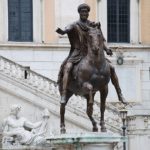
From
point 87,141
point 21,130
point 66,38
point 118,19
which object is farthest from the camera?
point 118,19

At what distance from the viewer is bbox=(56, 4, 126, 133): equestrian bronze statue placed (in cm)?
1906

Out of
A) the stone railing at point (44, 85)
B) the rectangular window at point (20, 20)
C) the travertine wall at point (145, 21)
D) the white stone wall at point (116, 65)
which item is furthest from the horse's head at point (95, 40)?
the travertine wall at point (145, 21)

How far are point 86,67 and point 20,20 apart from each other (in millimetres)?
23727

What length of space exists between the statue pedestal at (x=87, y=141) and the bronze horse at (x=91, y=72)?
641mm

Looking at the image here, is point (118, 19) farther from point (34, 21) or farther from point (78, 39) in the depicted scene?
point (78, 39)

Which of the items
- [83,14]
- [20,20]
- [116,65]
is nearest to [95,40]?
[83,14]

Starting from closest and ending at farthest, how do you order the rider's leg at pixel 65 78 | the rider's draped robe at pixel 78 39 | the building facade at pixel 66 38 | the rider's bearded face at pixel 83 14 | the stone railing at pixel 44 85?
the rider's leg at pixel 65 78 < the rider's draped robe at pixel 78 39 < the rider's bearded face at pixel 83 14 < the stone railing at pixel 44 85 < the building facade at pixel 66 38

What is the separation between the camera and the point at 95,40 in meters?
19.2

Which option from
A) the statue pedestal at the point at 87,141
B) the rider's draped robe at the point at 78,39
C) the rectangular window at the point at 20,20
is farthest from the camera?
the rectangular window at the point at 20,20

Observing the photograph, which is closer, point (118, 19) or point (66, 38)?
point (66, 38)

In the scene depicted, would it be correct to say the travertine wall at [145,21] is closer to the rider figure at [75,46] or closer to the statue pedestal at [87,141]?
the rider figure at [75,46]

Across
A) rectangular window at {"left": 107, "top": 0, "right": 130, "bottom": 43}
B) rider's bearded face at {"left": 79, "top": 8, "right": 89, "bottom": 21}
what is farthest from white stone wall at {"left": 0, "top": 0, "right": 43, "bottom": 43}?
rider's bearded face at {"left": 79, "top": 8, "right": 89, "bottom": 21}

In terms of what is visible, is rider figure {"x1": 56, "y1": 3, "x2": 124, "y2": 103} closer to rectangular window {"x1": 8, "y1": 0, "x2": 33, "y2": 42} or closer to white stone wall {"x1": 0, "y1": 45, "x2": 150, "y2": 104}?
white stone wall {"x1": 0, "y1": 45, "x2": 150, "y2": 104}

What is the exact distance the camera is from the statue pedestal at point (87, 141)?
18.6 m
